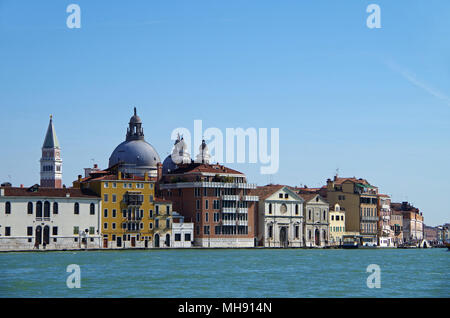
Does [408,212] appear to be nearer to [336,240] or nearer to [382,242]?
[382,242]

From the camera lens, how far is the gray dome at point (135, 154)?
332 ft

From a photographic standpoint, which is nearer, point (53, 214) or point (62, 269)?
point (62, 269)

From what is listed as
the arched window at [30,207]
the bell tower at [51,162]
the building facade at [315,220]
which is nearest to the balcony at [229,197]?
the building facade at [315,220]

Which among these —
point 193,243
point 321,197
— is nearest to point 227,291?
point 193,243

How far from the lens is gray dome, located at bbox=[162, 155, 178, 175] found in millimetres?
98575

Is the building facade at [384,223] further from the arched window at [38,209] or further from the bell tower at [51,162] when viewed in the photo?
the bell tower at [51,162]

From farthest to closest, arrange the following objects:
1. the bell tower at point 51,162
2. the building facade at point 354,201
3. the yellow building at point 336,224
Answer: the bell tower at point 51,162 → the building facade at point 354,201 → the yellow building at point 336,224

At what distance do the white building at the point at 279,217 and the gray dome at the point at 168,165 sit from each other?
964 centimetres

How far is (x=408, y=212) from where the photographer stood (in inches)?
5458

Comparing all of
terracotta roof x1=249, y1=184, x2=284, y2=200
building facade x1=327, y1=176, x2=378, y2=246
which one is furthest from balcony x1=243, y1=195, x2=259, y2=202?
building facade x1=327, y1=176, x2=378, y2=246

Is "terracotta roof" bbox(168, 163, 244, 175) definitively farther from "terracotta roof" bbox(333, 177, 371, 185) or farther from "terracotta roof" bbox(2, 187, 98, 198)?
"terracotta roof" bbox(333, 177, 371, 185)

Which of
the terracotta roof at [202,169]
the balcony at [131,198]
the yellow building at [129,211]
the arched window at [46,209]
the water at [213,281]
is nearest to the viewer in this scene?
the water at [213,281]

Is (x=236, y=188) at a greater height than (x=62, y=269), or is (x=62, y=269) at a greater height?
(x=236, y=188)
